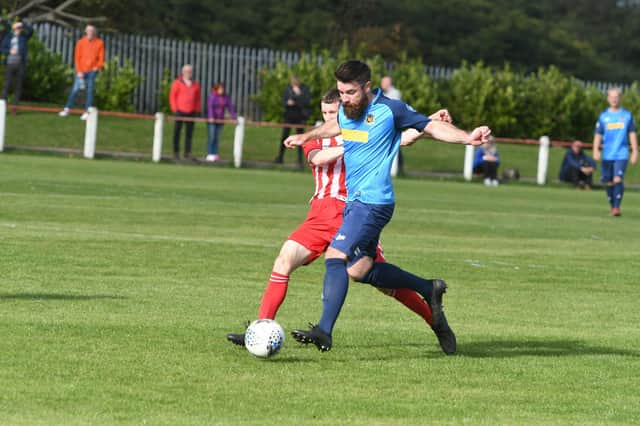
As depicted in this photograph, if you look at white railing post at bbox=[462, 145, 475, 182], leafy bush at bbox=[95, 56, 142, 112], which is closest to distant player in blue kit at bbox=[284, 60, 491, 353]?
white railing post at bbox=[462, 145, 475, 182]

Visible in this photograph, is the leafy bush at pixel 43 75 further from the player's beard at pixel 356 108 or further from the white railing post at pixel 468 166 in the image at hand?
the player's beard at pixel 356 108

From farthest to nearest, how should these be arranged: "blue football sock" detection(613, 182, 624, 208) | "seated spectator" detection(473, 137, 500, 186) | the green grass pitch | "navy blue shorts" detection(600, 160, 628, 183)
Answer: "seated spectator" detection(473, 137, 500, 186) → "blue football sock" detection(613, 182, 624, 208) → "navy blue shorts" detection(600, 160, 628, 183) → the green grass pitch

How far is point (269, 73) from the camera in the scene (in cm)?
4362

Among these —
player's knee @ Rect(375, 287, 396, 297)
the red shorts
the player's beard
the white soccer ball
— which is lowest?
the white soccer ball

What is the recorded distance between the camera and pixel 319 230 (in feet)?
30.5

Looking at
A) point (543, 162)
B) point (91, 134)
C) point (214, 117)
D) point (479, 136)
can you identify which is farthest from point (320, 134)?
point (543, 162)

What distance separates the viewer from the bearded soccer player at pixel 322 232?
356 inches

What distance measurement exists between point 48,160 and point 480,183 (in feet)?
36.5

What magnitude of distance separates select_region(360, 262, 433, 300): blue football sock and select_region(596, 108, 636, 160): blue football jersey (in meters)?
14.8

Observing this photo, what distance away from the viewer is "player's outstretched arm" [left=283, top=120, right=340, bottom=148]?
908 centimetres

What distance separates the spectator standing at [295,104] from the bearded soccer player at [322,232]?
2526 centimetres

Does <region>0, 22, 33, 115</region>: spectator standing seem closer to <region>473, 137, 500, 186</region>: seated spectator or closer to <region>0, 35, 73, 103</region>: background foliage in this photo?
<region>0, 35, 73, 103</region>: background foliage

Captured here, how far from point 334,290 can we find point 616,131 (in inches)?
622

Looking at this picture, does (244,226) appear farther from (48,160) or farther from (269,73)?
(269,73)
